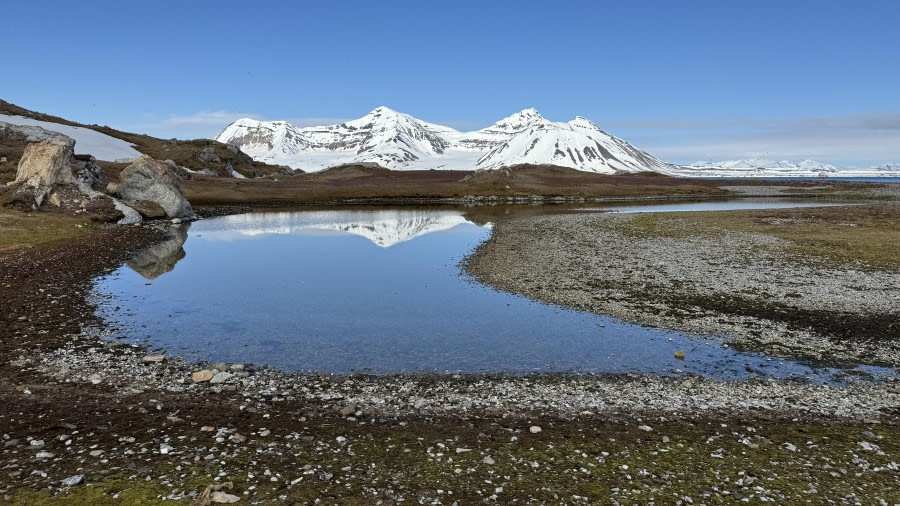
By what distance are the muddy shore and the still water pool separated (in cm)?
183

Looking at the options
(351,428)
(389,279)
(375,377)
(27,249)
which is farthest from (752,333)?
(27,249)

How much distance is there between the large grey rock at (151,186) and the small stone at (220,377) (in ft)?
239

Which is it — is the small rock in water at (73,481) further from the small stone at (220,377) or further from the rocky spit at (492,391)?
the small stone at (220,377)

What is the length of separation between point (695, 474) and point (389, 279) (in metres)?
30.1

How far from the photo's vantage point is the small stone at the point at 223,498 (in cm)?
1153

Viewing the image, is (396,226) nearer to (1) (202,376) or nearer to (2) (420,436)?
(1) (202,376)

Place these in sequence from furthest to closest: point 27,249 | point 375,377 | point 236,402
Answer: point 27,249 → point 375,377 → point 236,402

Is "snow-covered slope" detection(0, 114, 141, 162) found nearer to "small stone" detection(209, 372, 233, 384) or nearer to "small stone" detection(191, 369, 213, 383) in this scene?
"small stone" detection(191, 369, 213, 383)

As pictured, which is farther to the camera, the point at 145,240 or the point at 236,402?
the point at 145,240

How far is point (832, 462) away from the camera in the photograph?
1351 cm

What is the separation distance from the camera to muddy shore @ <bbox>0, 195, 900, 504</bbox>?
40.1 ft

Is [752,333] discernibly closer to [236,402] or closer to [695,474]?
[695,474]

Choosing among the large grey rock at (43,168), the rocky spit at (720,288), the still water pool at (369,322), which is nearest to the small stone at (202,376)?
the still water pool at (369,322)

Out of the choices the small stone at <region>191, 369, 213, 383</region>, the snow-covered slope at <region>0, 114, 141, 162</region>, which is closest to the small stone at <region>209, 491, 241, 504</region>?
the small stone at <region>191, 369, 213, 383</region>
